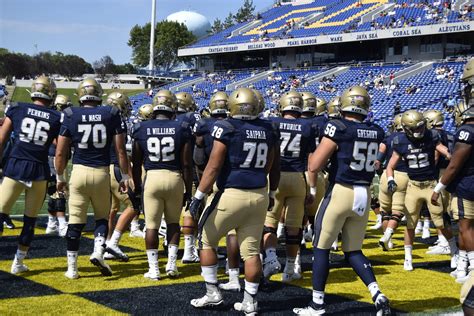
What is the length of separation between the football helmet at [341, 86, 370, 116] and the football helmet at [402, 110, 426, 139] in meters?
2.14

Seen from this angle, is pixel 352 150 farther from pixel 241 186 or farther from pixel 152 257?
pixel 152 257

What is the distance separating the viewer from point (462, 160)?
6.57m

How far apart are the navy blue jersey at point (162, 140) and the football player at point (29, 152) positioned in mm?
1031

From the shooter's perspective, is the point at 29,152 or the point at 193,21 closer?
the point at 29,152

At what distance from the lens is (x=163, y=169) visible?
23.3ft

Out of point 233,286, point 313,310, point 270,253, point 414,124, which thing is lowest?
point 233,286

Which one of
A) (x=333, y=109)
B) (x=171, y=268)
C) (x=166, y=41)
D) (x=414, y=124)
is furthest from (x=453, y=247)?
(x=166, y=41)

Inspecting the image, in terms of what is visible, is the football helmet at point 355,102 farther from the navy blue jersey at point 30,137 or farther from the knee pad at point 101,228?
the navy blue jersey at point 30,137

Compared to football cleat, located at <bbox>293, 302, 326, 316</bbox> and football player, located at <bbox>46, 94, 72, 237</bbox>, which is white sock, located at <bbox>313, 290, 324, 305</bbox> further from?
football player, located at <bbox>46, 94, 72, 237</bbox>

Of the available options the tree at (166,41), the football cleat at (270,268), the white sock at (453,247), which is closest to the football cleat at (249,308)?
the football cleat at (270,268)

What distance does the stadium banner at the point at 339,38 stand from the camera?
32.8 m

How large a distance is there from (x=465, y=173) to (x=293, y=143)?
1887 millimetres

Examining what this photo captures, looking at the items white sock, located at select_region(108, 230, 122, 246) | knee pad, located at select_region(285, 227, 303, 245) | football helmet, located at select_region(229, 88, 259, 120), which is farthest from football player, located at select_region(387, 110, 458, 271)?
white sock, located at select_region(108, 230, 122, 246)

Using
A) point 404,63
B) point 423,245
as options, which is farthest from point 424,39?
point 423,245
